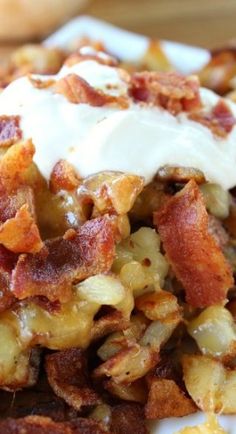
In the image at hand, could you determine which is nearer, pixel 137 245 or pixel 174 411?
pixel 174 411

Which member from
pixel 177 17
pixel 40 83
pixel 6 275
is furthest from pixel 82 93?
pixel 177 17

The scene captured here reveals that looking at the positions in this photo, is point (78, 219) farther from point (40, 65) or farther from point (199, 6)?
point (199, 6)

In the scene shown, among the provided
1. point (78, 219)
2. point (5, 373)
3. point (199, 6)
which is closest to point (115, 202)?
point (78, 219)

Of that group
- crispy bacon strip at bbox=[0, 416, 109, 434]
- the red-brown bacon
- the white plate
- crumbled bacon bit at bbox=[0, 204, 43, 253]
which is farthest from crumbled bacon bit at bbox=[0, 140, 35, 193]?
the white plate

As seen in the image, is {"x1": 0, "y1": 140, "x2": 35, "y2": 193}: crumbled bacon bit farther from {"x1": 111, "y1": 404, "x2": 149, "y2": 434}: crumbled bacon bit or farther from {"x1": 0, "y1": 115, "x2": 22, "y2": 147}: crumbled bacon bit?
{"x1": 111, "y1": 404, "x2": 149, "y2": 434}: crumbled bacon bit

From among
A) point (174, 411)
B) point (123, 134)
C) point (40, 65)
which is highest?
point (123, 134)

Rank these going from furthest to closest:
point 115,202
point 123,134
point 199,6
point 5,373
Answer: point 199,6, point 123,134, point 115,202, point 5,373

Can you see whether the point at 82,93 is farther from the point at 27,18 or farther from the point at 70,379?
the point at 27,18
